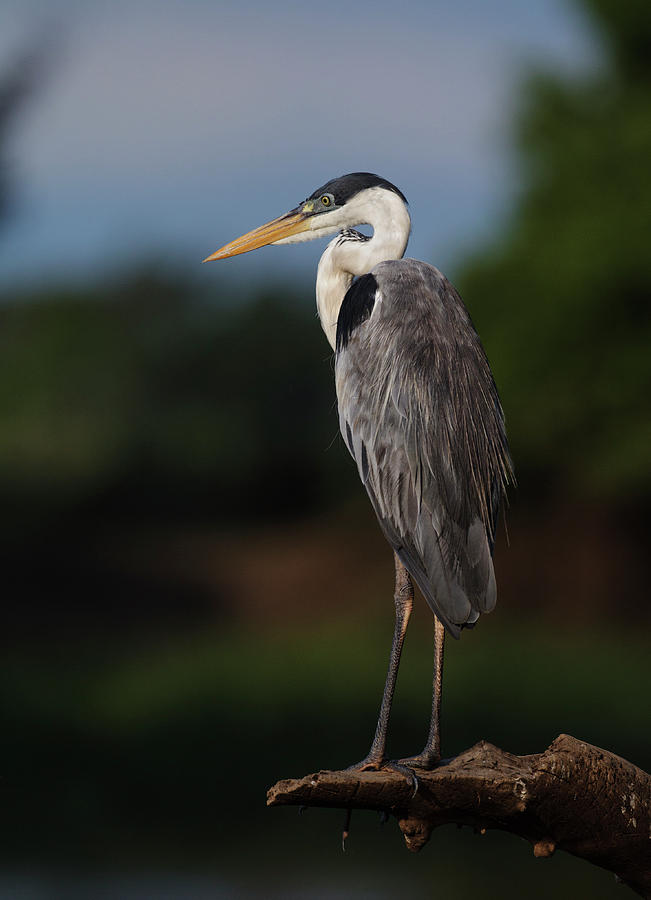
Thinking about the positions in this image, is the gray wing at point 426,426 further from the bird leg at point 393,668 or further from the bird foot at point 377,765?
the bird foot at point 377,765

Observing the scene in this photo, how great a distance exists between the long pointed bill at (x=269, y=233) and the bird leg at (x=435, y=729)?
1362mm

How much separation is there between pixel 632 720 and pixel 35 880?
18.4 ft

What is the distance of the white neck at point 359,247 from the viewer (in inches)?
134

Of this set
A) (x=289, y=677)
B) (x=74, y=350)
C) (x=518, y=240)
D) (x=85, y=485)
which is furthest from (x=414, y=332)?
(x=74, y=350)

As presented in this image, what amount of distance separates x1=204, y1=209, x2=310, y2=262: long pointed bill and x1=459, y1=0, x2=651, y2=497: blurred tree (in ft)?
34.2

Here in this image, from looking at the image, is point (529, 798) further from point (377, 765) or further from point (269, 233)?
point (269, 233)

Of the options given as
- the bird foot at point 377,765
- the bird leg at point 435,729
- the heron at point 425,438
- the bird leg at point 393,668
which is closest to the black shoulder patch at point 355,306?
the heron at point 425,438

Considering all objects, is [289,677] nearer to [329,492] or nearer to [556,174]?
[329,492]

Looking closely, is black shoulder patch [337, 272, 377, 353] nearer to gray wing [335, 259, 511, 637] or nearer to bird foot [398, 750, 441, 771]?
gray wing [335, 259, 511, 637]

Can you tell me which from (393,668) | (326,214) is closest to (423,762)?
(393,668)

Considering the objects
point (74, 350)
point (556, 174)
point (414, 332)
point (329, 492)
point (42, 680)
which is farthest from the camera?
point (74, 350)

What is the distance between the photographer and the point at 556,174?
14.6 m

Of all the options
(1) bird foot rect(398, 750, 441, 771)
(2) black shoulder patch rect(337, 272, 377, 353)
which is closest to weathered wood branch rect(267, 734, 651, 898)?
(1) bird foot rect(398, 750, 441, 771)

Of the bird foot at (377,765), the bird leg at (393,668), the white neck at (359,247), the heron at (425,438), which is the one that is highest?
the white neck at (359,247)
